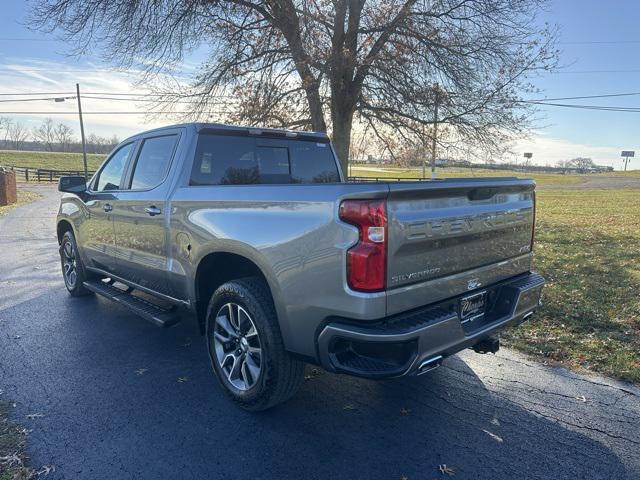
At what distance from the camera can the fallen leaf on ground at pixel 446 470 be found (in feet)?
8.63

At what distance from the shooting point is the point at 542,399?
3.47 meters

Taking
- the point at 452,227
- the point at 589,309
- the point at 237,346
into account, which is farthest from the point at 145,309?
the point at 589,309

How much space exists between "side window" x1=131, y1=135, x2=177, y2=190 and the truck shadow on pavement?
5.28 feet

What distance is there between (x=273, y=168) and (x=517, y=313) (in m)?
2.42

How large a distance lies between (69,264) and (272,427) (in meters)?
4.39

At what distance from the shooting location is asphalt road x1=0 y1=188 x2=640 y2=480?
8.86 ft

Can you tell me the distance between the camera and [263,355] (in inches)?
120

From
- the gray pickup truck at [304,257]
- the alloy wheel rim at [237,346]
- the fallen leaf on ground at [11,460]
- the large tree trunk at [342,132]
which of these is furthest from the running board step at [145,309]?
the large tree trunk at [342,132]

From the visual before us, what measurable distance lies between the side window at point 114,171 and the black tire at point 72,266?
1.03 meters

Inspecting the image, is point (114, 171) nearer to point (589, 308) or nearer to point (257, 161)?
point (257, 161)

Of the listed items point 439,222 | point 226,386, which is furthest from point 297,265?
point 226,386

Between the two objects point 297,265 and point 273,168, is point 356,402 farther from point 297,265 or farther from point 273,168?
point 273,168

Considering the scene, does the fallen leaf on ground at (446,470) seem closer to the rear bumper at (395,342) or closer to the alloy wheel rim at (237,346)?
the rear bumper at (395,342)

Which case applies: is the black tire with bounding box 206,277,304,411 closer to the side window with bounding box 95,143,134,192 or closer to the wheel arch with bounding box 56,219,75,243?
the side window with bounding box 95,143,134,192
